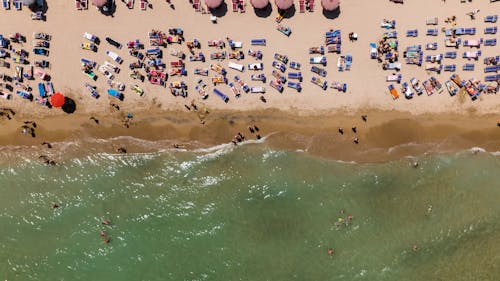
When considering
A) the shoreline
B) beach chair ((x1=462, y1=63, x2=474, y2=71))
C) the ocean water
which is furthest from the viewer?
the shoreline

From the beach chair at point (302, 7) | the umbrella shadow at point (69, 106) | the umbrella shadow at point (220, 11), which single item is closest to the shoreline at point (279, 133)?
the umbrella shadow at point (69, 106)

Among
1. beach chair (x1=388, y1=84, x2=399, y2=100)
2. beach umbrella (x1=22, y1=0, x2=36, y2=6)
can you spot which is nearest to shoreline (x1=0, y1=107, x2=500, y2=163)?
beach chair (x1=388, y1=84, x2=399, y2=100)

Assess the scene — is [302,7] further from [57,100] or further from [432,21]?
[57,100]

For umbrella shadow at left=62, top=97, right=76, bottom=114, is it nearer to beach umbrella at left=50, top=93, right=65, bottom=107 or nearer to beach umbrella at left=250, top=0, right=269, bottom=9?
beach umbrella at left=50, top=93, right=65, bottom=107

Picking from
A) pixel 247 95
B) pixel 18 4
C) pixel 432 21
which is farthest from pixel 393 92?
pixel 18 4

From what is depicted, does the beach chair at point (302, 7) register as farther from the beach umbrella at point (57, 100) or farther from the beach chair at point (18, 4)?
the beach chair at point (18, 4)

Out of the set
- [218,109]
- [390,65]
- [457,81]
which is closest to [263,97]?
[218,109]

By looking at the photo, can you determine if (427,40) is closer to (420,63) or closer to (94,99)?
(420,63)
